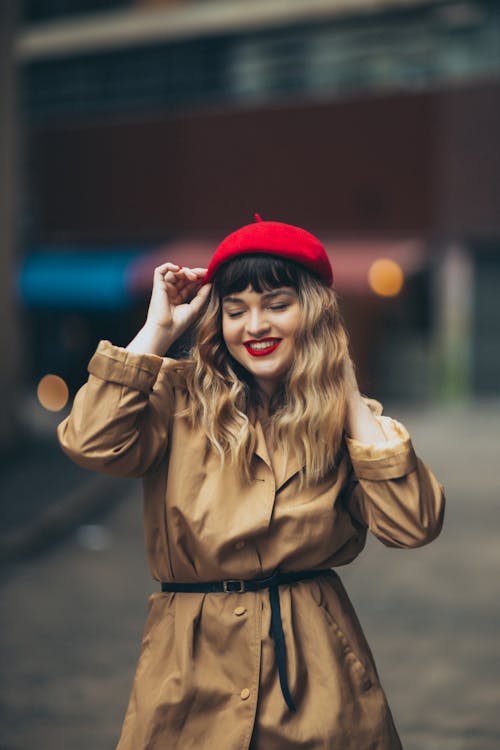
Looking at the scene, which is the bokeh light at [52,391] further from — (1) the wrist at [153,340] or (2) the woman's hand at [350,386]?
(2) the woman's hand at [350,386]

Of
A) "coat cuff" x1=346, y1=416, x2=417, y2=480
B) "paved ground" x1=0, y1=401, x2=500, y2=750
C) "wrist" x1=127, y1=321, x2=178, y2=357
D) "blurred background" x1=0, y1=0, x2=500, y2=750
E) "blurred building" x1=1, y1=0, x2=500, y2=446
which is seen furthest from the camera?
"blurred building" x1=1, y1=0, x2=500, y2=446

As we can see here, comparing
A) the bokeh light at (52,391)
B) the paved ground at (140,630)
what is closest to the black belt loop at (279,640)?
the paved ground at (140,630)

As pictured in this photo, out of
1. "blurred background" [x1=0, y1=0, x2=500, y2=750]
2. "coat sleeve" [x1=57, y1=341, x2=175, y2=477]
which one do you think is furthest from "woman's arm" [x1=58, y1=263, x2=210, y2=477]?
"blurred background" [x1=0, y1=0, x2=500, y2=750]

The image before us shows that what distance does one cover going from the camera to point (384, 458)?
2443mm

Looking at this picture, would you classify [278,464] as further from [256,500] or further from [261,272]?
[261,272]

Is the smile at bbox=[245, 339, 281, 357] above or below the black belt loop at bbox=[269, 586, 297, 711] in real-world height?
above

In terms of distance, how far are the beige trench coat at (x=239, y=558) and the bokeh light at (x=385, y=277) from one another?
13.4 meters

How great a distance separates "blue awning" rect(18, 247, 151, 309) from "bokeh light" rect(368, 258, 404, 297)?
4.23m

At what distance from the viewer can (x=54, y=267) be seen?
1948 cm

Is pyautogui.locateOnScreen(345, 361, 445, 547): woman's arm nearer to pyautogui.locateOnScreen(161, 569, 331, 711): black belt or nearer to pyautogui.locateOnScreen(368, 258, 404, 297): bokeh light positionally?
pyautogui.locateOnScreen(161, 569, 331, 711): black belt

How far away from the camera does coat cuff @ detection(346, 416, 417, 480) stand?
2436 mm

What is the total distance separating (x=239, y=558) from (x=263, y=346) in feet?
1.63

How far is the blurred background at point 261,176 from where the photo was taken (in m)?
15.8

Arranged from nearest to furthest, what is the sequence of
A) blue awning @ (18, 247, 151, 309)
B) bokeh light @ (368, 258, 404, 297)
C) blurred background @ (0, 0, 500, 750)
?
blurred background @ (0, 0, 500, 750) → bokeh light @ (368, 258, 404, 297) → blue awning @ (18, 247, 151, 309)
